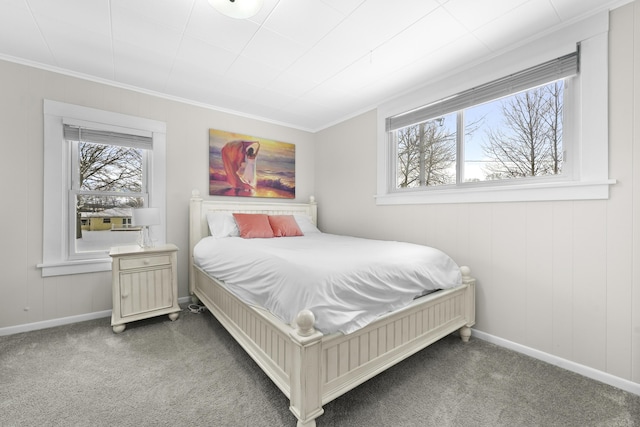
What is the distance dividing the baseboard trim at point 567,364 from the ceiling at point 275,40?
2.32 meters

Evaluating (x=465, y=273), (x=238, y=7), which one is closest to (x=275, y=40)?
(x=238, y=7)

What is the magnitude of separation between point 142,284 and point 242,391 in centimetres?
154

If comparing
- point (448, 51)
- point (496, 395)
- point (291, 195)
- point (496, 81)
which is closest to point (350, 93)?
point (448, 51)

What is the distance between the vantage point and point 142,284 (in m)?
2.53

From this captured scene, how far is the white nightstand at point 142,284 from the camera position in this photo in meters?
2.41

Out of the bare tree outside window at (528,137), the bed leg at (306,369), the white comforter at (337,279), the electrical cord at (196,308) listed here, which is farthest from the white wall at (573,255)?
the electrical cord at (196,308)

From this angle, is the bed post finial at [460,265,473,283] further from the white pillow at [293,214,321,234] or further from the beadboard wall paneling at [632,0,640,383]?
the white pillow at [293,214,321,234]

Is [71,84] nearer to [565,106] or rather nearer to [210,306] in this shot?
[210,306]

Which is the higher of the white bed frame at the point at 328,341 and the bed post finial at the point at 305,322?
the bed post finial at the point at 305,322

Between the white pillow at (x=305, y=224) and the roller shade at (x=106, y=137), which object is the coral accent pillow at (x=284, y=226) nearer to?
the white pillow at (x=305, y=224)

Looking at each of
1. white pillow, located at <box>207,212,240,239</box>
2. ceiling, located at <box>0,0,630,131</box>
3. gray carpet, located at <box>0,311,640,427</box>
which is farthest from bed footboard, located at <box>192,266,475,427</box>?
ceiling, located at <box>0,0,630,131</box>

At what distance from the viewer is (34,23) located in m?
1.92

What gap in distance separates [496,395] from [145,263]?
2897 mm

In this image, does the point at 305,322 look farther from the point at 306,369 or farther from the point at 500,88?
the point at 500,88
